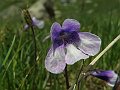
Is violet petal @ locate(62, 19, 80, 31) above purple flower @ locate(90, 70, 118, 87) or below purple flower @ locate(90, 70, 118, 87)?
above

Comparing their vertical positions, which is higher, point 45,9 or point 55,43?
point 55,43

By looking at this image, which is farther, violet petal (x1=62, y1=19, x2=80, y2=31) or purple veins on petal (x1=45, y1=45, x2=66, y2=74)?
violet petal (x1=62, y1=19, x2=80, y2=31)

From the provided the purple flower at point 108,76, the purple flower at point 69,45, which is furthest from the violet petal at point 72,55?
the purple flower at point 108,76

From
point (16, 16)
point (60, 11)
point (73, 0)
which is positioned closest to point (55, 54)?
point (16, 16)

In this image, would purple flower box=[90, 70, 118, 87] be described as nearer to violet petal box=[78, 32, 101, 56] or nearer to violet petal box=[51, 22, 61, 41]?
violet petal box=[78, 32, 101, 56]

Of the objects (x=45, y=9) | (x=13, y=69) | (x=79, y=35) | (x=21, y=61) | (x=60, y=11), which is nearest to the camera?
(x=79, y=35)

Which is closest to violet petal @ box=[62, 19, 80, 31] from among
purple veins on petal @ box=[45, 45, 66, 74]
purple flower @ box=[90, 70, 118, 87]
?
purple veins on petal @ box=[45, 45, 66, 74]

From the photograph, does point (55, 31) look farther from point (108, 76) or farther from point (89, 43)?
point (108, 76)

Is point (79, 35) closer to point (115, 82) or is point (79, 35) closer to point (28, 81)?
point (115, 82)
